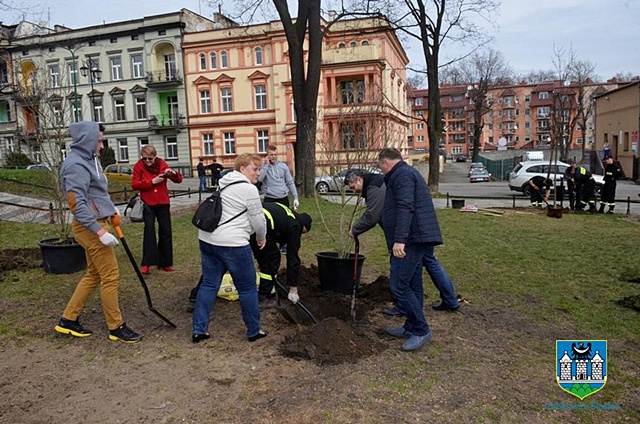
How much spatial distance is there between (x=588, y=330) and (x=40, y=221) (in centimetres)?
1181

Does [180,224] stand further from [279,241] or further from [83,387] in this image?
[83,387]

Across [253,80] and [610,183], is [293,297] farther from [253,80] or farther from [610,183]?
[253,80]

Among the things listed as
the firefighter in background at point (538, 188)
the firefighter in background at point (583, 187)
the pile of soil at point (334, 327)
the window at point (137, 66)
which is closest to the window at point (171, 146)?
the window at point (137, 66)

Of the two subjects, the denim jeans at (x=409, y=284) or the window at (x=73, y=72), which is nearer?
the denim jeans at (x=409, y=284)

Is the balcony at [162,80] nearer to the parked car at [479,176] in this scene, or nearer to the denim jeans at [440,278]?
the parked car at [479,176]

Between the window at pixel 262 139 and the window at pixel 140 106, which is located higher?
the window at pixel 140 106

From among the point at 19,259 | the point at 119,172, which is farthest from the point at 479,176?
the point at 19,259

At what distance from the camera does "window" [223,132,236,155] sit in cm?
4025

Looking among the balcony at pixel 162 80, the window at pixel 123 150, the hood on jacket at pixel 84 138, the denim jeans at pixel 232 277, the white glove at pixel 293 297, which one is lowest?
the white glove at pixel 293 297

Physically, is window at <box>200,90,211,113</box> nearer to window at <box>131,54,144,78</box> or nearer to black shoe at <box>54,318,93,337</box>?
window at <box>131,54,144,78</box>

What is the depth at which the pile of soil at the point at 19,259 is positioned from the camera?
6816 mm

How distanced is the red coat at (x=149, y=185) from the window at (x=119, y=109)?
128ft

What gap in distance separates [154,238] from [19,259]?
2177mm

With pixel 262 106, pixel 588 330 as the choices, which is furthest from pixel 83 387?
pixel 262 106
